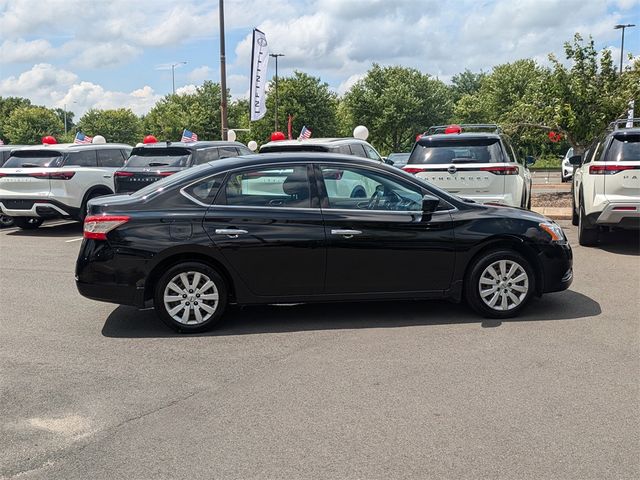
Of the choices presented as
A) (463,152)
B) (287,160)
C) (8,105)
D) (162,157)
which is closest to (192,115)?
(8,105)

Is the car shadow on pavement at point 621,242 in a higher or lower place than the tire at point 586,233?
lower

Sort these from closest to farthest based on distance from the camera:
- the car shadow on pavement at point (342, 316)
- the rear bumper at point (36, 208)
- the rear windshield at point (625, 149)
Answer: the car shadow on pavement at point (342, 316), the rear windshield at point (625, 149), the rear bumper at point (36, 208)

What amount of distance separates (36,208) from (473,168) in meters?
8.04

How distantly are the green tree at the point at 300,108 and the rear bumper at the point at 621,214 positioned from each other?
170 ft

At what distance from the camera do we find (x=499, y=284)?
6086 millimetres

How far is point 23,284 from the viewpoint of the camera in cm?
809

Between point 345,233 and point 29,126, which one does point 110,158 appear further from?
point 29,126

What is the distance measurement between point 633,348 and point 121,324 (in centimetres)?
442

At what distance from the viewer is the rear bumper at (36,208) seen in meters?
12.4

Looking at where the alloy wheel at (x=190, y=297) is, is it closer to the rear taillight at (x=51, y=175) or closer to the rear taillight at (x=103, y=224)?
the rear taillight at (x=103, y=224)

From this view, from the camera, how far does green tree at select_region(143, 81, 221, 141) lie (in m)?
70.6

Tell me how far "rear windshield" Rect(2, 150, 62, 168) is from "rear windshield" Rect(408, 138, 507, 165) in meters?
6.99

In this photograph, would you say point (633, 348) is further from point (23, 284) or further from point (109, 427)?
point (23, 284)

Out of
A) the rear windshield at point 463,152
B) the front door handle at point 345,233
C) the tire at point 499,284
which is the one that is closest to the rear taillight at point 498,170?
the rear windshield at point 463,152
